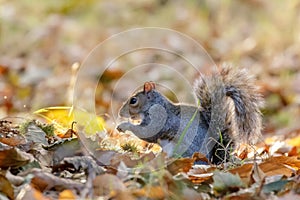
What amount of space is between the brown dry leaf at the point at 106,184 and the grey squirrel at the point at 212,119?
0.98m

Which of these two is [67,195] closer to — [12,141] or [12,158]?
[12,158]

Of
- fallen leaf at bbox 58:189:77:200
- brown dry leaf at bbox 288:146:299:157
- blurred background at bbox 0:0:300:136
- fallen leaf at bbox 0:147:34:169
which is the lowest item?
brown dry leaf at bbox 288:146:299:157

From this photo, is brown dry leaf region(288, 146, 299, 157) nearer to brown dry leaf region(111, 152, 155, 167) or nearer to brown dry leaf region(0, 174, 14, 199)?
brown dry leaf region(111, 152, 155, 167)

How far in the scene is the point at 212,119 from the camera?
3.39 meters

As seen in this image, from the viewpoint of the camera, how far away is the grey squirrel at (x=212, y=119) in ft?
10.8

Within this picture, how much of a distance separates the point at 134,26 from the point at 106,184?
21.8 ft

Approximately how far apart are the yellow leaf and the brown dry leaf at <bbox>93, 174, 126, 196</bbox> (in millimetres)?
807

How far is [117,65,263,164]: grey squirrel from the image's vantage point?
130 inches

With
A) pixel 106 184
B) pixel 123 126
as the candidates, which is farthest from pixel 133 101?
pixel 106 184

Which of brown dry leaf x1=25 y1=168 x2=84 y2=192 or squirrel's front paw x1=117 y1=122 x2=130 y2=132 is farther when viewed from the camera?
squirrel's front paw x1=117 y1=122 x2=130 y2=132

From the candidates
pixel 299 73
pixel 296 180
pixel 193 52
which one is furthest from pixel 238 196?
pixel 193 52

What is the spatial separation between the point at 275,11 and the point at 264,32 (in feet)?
1.42

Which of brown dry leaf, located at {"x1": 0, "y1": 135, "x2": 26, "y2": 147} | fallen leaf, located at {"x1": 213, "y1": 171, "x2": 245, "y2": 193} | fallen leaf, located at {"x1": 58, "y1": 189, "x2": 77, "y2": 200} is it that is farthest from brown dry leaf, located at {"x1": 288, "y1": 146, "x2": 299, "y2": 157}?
fallen leaf, located at {"x1": 58, "y1": 189, "x2": 77, "y2": 200}

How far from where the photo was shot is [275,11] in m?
8.77
